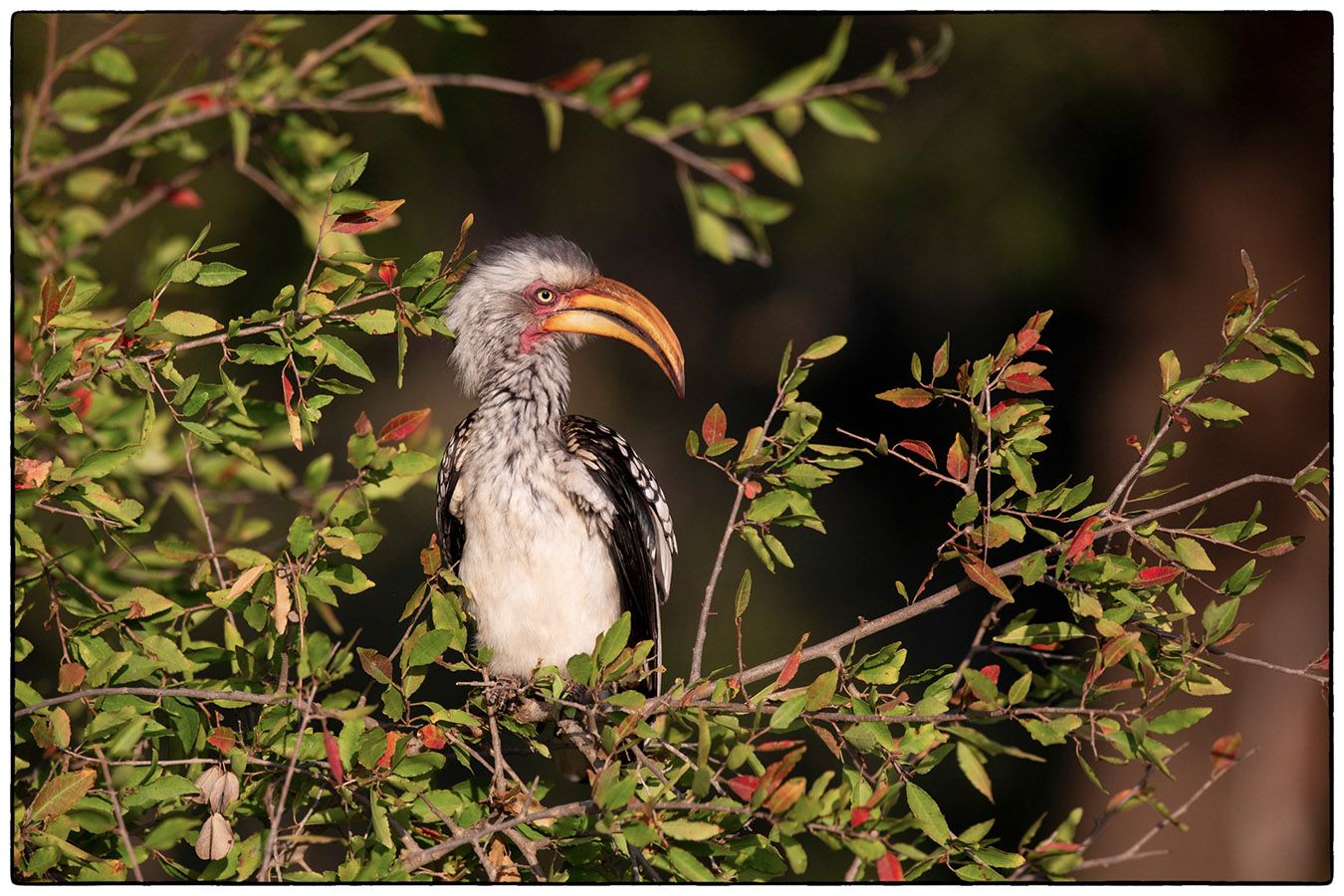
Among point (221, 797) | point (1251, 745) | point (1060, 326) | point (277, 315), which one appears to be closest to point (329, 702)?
point (221, 797)

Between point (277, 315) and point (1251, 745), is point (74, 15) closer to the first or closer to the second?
point (277, 315)

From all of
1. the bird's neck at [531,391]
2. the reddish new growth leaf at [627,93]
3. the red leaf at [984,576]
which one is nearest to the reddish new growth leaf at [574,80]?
the reddish new growth leaf at [627,93]

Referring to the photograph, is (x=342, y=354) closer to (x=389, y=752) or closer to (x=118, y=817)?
(x=389, y=752)

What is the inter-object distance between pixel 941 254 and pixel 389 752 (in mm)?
3119

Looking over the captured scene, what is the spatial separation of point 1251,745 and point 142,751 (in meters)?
2.37

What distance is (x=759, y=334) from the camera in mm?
4594

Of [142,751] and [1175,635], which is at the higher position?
[1175,635]

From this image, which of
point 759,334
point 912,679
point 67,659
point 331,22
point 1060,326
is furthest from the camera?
point 759,334

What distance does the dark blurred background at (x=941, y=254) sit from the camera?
2.67 meters

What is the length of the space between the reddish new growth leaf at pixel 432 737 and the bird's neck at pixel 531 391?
665 millimetres

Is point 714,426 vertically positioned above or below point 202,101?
below

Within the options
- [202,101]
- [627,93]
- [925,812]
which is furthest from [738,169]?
[202,101]

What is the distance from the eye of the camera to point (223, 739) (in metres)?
1.73

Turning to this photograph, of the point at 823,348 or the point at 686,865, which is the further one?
the point at 823,348
